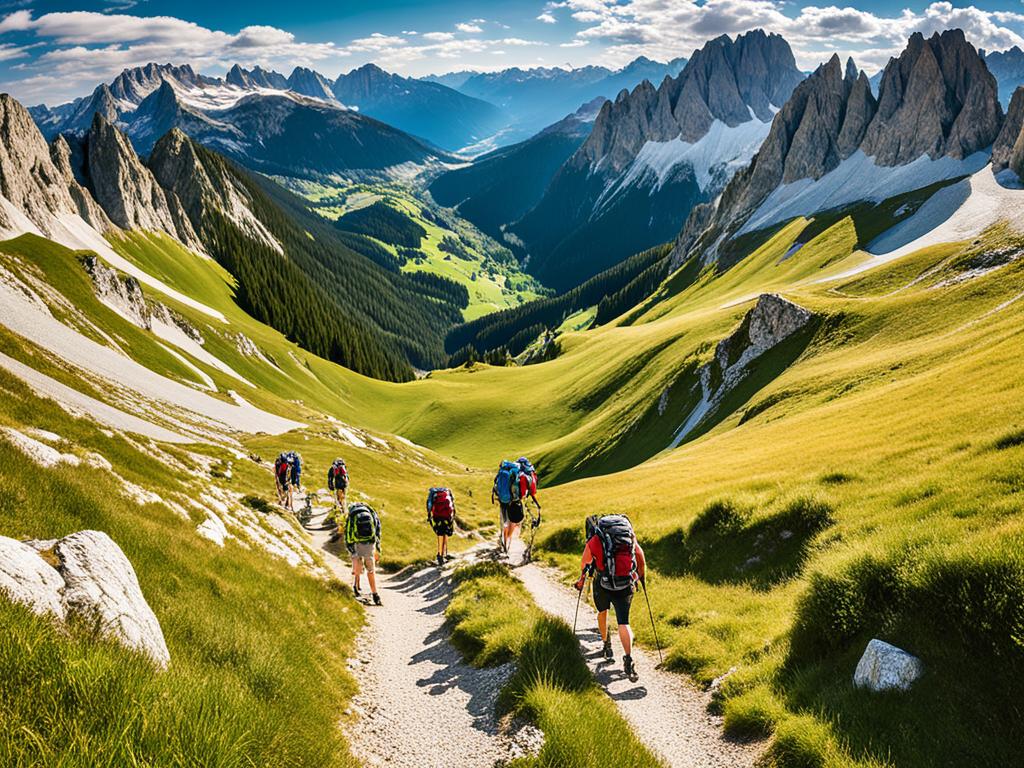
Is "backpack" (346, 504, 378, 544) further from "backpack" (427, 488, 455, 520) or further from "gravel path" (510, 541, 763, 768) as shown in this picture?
"gravel path" (510, 541, 763, 768)

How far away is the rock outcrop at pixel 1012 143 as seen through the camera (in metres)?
118

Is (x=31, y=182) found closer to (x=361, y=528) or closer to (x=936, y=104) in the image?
(x=361, y=528)

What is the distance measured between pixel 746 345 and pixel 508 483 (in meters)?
50.5

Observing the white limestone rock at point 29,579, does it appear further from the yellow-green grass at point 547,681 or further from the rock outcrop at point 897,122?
Result: the rock outcrop at point 897,122

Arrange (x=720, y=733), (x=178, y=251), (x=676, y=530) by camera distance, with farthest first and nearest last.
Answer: (x=178, y=251) < (x=676, y=530) < (x=720, y=733)

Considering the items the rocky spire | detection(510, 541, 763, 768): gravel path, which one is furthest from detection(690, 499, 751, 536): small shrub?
the rocky spire

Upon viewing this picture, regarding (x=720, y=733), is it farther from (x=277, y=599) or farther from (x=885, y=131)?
(x=885, y=131)

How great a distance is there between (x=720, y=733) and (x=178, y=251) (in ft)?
548

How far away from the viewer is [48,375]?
41125mm

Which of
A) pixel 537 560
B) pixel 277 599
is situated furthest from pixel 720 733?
pixel 537 560

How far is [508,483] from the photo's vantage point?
2447cm

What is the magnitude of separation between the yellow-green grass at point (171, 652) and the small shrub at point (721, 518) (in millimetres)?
12344

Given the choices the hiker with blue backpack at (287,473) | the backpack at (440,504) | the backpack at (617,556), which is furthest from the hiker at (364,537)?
the hiker with blue backpack at (287,473)

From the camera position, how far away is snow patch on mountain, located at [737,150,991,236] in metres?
146
